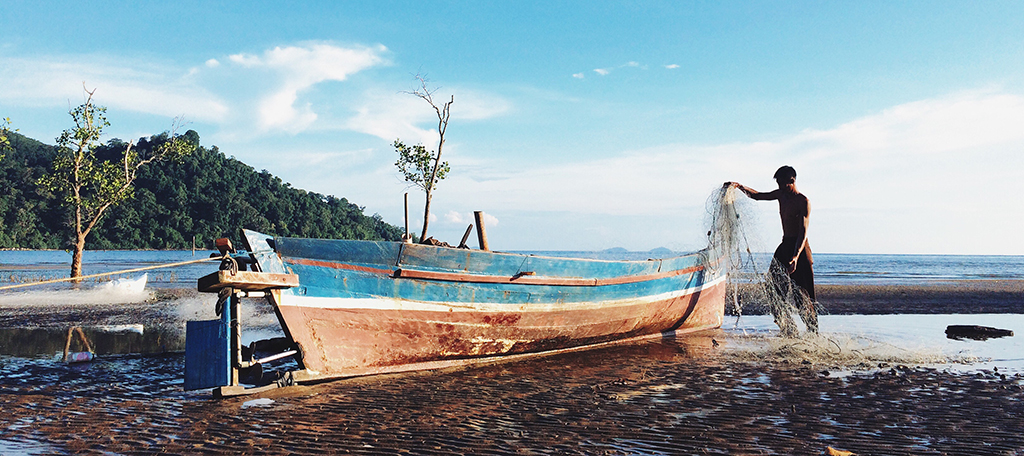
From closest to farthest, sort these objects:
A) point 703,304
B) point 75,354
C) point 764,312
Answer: point 75,354
point 703,304
point 764,312

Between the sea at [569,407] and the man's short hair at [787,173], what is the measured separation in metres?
2.61

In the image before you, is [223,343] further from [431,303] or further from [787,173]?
[787,173]

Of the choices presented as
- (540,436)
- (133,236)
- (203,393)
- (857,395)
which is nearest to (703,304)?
(857,395)

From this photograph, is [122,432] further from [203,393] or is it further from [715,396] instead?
[715,396]

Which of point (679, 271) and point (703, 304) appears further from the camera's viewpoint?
point (703, 304)

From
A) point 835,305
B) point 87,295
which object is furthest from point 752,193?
point 87,295

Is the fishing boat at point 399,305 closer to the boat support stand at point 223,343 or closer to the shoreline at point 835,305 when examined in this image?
the boat support stand at point 223,343

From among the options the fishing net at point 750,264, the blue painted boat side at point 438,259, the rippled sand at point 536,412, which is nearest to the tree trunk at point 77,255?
the rippled sand at point 536,412

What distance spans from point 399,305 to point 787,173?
658 centimetres

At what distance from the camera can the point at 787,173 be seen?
9781 millimetres

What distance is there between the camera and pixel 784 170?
9.83 meters

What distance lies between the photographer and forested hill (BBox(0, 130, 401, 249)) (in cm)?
7450

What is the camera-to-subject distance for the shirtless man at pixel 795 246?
9.54 metres

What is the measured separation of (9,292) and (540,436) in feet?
68.5
